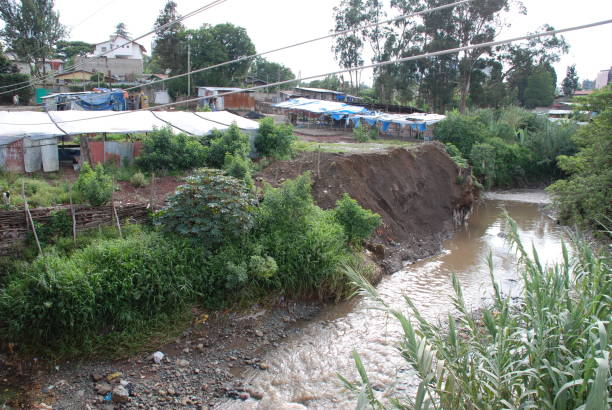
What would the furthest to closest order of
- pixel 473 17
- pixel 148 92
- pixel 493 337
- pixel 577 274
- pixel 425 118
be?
pixel 148 92
pixel 473 17
pixel 425 118
pixel 577 274
pixel 493 337

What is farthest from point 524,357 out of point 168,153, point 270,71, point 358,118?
point 270,71

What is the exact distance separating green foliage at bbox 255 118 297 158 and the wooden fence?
723cm

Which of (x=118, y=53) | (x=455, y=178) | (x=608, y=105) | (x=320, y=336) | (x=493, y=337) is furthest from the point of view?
(x=118, y=53)

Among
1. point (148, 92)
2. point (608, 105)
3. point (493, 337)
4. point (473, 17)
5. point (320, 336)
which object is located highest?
point (473, 17)

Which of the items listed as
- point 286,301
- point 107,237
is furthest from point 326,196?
point 107,237

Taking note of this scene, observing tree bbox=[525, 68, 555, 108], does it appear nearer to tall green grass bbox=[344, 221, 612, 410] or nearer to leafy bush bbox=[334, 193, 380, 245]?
leafy bush bbox=[334, 193, 380, 245]

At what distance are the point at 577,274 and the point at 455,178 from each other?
1544 centimetres

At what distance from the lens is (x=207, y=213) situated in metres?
9.62

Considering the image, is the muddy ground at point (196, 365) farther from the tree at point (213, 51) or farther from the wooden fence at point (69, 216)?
the tree at point (213, 51)

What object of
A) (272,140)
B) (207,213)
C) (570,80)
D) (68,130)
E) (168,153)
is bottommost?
(207,213)

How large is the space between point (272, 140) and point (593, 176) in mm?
11136

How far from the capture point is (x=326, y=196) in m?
14.1

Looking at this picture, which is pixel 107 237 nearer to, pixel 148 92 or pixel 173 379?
pixel 173 379

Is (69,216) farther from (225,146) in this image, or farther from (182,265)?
(225,146)
